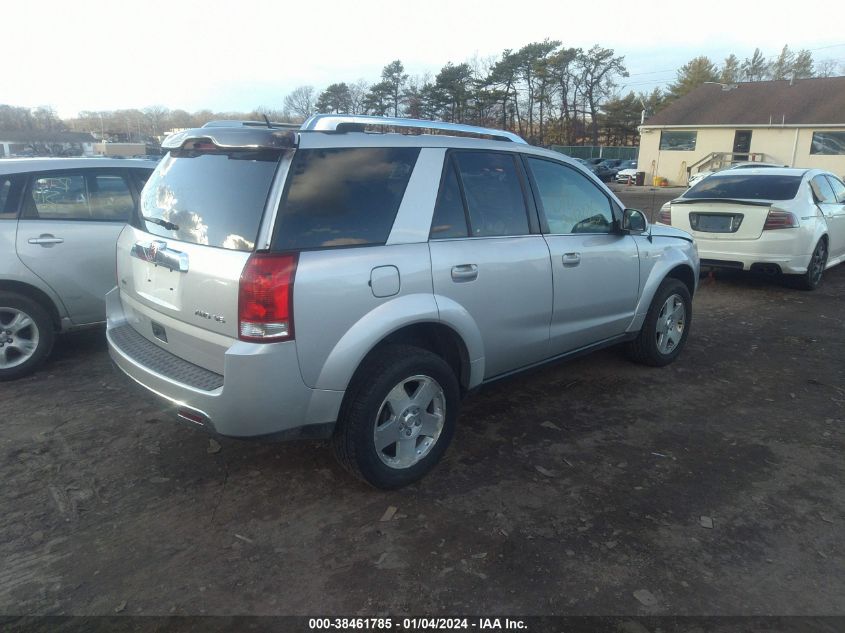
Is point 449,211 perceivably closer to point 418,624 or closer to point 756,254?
point 418,624

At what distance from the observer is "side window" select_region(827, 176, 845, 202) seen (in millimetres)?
9219

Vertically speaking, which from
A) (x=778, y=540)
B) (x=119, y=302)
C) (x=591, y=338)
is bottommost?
(x=778, y=540)

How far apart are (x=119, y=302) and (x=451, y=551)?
8.30 ft

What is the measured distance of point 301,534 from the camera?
3.07 metres

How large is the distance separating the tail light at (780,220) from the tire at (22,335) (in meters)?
8.06

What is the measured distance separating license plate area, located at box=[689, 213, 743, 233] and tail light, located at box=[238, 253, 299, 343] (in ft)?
23.5

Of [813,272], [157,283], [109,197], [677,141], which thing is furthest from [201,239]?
[677,141]

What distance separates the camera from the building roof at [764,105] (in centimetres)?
3278

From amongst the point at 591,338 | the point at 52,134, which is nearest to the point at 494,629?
the point at 591,338

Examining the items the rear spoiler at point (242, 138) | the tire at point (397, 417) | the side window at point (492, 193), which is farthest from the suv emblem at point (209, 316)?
the side window at point (492, 193)

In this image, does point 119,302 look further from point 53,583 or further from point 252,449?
point 53,583

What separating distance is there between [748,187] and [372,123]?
7.17 meters

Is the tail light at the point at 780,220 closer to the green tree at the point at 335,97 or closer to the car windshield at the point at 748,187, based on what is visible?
the car windshield at the point at 748,187

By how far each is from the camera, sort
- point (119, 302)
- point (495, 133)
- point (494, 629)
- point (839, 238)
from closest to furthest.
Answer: point (494, 629), point (119, 302), point (495, 133), point (839, 238)
